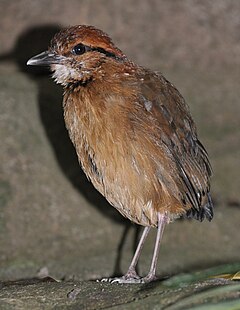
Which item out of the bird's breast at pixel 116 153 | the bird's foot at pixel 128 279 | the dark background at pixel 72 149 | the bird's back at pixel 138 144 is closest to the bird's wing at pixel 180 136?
the bird's back at pixel 138 144

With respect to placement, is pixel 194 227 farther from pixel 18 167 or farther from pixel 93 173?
pixel 93 173

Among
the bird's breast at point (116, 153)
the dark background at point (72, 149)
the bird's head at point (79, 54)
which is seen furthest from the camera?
the dark background at point (72, 149)

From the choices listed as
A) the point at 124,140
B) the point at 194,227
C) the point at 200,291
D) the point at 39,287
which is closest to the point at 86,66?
the point at 124,140

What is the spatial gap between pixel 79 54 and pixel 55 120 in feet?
8.57

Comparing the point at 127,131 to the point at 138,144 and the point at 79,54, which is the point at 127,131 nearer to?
the point at 138,144

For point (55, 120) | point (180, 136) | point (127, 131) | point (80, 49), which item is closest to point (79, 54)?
point (80, 49)

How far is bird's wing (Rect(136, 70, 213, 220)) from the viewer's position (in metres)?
5.44

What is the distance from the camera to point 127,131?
5238 mm

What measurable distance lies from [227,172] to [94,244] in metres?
1.70

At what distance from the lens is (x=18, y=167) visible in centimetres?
750

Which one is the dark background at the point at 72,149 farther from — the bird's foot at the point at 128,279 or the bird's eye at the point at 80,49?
the bird's eye at the point at 80,49

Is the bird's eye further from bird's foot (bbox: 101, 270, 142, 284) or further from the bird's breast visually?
bird's foot (bbox: 101, 270, 142, 284)

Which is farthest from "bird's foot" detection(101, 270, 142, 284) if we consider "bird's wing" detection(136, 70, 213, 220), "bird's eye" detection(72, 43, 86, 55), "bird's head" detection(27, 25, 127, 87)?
"bird's eye" detection(72, 43, 86, 55)

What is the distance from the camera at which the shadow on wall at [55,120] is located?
24.7 ft
